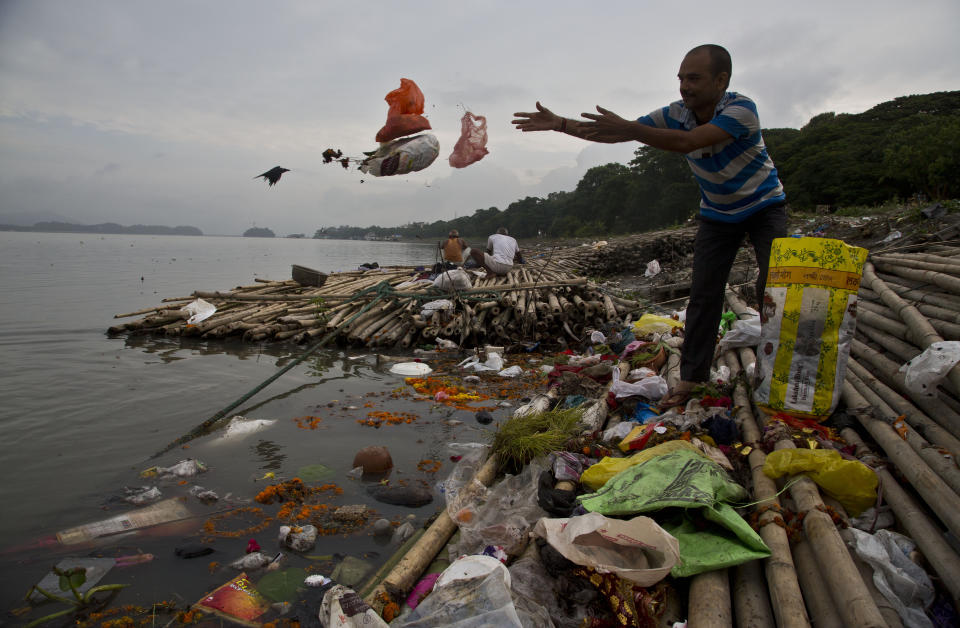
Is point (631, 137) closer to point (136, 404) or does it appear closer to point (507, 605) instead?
point (507, 605)

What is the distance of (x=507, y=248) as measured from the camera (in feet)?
35.2

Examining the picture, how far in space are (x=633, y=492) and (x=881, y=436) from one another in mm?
1268

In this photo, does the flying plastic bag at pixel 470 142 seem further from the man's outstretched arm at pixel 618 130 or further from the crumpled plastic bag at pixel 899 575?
the crumpled plastic bag at pixel 899 575

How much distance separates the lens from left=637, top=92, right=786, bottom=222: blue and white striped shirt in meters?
2.68

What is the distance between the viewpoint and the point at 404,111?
4.90 m

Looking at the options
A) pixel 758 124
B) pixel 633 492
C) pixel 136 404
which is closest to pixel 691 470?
pixel 633 492

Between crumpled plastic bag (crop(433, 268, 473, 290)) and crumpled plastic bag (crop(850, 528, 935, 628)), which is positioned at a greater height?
crumpled plastic bag (crop(433, 268, 473, 290))

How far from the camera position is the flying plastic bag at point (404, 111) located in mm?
Result: 4867

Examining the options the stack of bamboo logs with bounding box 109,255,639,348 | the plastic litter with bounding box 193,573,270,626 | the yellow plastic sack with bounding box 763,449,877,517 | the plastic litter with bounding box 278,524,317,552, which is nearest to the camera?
the yellow plastic sack with bounding box 763,449,877,517

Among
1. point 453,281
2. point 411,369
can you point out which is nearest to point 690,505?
point 411,369

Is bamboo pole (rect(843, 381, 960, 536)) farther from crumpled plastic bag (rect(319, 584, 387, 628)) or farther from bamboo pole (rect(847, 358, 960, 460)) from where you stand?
crumpled plastic bag (rect(319, 584, 387, 628))

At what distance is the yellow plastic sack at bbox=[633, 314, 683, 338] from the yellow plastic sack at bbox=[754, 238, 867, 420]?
10.0 ft

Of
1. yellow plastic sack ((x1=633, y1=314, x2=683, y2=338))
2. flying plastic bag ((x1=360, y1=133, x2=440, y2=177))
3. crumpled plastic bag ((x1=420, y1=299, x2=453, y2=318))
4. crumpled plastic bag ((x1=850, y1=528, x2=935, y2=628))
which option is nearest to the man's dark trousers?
crumpled plastic bag ((x1=850, y1=528, x2=935, y2=628))

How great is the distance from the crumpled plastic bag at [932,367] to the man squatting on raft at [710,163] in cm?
87
